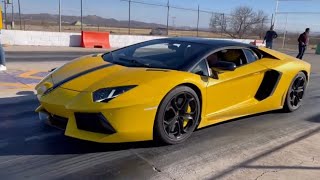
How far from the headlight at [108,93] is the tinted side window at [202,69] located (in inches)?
37.2

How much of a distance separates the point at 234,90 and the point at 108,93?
5.96ft

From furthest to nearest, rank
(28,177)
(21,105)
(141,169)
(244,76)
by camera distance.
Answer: (21,105) < (244,76) < (141,169) < (28,177)

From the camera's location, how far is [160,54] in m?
4.84

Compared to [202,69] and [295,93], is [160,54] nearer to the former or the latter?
[202,69]

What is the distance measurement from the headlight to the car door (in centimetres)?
114

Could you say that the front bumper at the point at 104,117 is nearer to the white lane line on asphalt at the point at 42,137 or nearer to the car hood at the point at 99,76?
the car hood at the point at 99,76

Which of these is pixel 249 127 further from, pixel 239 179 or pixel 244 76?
pixel 239 179

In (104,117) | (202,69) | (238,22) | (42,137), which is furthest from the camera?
(238,22)

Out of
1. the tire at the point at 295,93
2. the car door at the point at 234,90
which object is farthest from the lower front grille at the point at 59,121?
the tire at the point at 295,93

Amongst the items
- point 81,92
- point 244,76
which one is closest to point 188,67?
point 244,76

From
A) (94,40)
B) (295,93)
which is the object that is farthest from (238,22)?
(295,93)

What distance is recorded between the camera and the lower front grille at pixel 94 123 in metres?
3.56

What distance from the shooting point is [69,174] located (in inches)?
128

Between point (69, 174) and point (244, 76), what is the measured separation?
268 centimetres
